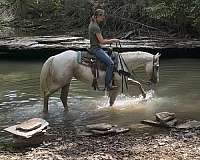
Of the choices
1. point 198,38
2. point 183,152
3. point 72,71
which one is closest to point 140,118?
point 72,71

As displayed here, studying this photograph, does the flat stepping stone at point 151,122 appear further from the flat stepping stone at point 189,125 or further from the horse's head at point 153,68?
the horse's head at point 153,68

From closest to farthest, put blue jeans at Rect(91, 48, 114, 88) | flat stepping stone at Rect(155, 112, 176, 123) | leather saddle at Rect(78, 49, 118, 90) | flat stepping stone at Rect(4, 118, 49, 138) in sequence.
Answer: flat stepping stone at Rect(4, 118, 49, 138)
flat stepping stone at Rect(155, 112, 176, 123)
blue jeans at Rect(91, 48, 114, 88)
leather saddle at Rect(78, 49, 118, 90)

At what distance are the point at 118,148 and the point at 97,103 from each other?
3.41 m

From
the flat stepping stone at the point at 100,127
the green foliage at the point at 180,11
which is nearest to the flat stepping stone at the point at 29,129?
the flat stepping stone at the point at 100,127

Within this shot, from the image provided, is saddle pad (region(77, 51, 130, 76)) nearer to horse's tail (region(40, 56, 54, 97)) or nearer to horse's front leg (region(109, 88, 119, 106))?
horse's front leg (region(109, 88, 119, 106))

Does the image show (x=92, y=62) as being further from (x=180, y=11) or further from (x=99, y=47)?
(x=180, y=11)

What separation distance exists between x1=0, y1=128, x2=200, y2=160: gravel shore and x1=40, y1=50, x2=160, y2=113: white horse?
6.30 ft

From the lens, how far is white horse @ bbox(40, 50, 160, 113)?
9.23m

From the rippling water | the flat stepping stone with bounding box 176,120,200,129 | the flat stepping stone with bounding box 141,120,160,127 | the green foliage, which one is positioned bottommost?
the rippling water

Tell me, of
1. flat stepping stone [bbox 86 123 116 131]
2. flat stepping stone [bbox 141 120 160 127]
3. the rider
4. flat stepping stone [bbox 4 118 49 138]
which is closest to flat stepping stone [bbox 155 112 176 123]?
flat stepping stone [bbox 141 120 160 127]

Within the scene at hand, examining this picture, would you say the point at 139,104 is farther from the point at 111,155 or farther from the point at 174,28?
the point at 174,28

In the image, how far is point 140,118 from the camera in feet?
28.8

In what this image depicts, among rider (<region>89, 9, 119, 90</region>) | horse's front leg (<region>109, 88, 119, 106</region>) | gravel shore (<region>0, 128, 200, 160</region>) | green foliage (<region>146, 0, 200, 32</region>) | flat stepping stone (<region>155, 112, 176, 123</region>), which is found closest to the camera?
gravel shore (<region>0, 128, 200, 160</region>)

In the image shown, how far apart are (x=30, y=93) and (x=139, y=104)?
316 cm
